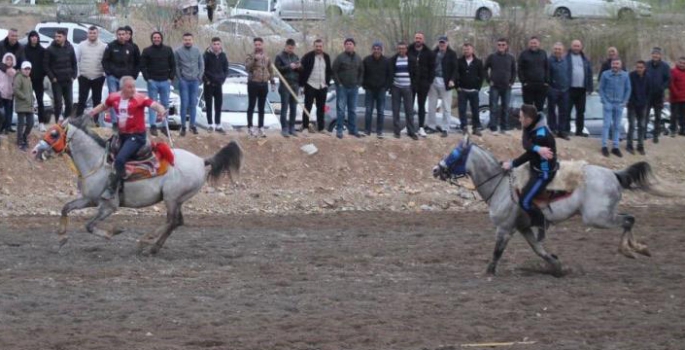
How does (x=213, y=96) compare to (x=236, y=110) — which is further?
(x=236, y=110)

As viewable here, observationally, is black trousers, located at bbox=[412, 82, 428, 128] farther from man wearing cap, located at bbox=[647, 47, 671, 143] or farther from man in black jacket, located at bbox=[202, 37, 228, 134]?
man wearing cap, located at bbox=[647, 47, 671, 143]

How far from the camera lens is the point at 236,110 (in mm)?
27250

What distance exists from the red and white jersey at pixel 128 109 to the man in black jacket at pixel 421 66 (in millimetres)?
8441

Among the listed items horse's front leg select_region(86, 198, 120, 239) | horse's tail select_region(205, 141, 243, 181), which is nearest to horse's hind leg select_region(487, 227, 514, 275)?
horse's tail select_region(205, 141, 243, 181)

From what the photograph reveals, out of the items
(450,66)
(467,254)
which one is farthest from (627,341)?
(450,66)

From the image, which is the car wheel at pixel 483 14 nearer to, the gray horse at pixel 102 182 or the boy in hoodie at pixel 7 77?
the boy in hoodie at pixel 7 77

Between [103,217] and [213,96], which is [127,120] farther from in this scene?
[213,96]

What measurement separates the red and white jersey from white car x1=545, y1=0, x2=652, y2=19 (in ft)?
95.8

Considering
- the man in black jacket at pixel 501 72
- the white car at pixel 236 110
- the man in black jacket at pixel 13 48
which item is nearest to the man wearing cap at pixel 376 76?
the man in black jacket at pixel 501 72

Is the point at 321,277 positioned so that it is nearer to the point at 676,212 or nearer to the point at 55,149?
the point at 55,149

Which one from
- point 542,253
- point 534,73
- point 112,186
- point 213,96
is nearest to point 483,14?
point 534,73

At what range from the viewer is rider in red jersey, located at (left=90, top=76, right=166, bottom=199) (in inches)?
614

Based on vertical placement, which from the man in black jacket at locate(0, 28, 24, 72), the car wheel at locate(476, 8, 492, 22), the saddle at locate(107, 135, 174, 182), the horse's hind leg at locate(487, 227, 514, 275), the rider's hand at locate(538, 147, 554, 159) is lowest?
the horse's hind leg at locate(487, 227, 514, 275)

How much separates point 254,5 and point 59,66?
24589 mm
